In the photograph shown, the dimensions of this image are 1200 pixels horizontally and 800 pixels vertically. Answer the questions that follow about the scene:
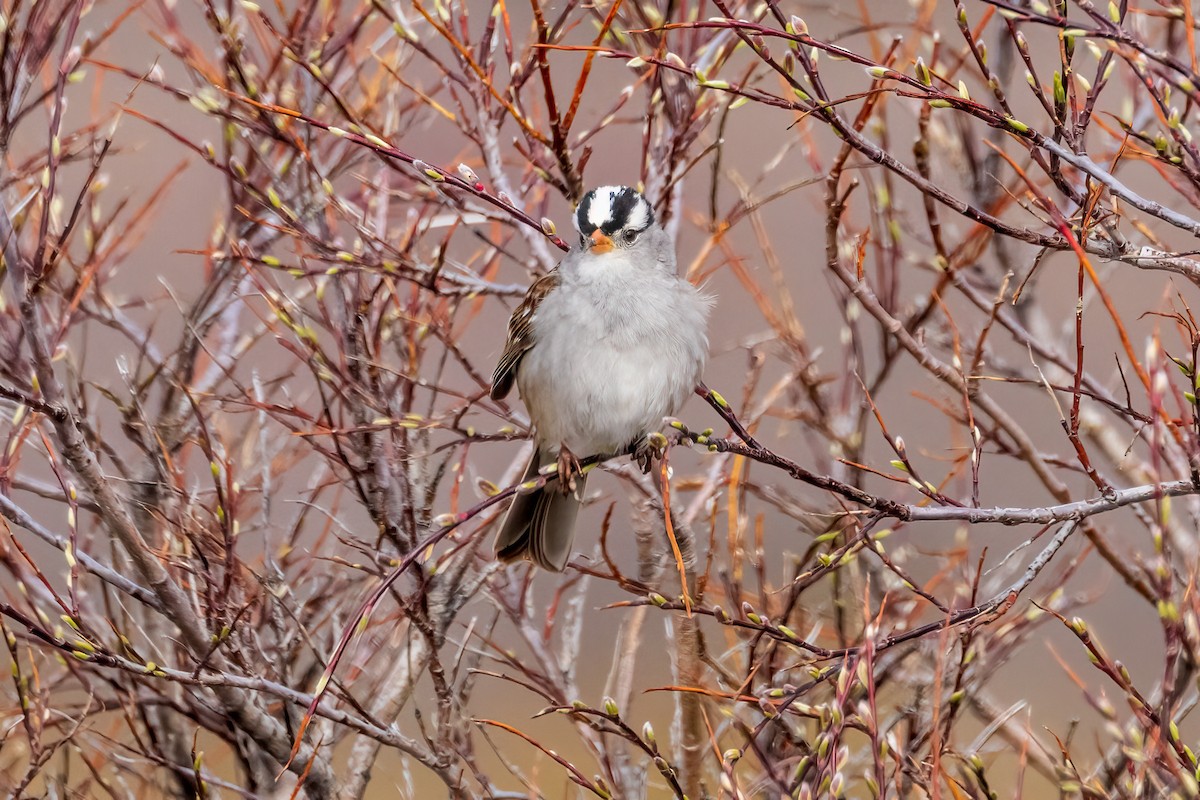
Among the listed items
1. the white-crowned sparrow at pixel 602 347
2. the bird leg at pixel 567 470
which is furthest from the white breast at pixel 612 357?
the bird leg at pixel 567 470

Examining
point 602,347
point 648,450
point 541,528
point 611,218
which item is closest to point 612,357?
point 602,347

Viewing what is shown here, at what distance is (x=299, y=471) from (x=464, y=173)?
5.60 metres

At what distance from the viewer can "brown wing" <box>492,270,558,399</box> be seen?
357 centimetres

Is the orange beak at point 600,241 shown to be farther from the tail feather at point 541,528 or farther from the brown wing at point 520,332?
the tail feather at point 541,528

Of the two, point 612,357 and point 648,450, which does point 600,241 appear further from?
point 648,450

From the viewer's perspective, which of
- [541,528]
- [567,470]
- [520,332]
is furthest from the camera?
[520,332]

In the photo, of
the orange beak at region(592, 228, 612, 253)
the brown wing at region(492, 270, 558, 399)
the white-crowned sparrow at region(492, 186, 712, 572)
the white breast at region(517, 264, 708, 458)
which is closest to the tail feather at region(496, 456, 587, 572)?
the white-crowned sparrow at region(492, 186, 712, 572)

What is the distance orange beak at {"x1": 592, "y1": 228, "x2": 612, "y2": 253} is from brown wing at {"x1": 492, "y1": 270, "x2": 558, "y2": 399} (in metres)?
0.14

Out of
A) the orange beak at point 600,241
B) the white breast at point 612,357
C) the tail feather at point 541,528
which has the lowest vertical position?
the tail feather at point 541,528

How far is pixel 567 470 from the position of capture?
320cm

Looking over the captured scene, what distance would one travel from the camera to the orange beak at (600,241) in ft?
11.5

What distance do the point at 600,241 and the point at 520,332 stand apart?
1.17 ft

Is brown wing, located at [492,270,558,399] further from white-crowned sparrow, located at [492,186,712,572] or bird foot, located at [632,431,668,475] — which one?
bird foot, located at [632,431,668,475]

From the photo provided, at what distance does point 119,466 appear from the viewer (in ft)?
10.9
